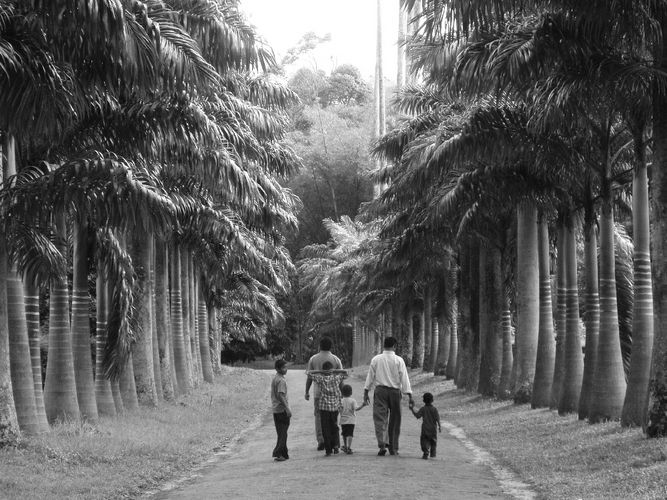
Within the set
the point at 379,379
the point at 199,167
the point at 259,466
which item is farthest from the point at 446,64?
the point at 259,466

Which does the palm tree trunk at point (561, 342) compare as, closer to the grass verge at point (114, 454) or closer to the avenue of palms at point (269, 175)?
the avenue of palms at point (269, 175)

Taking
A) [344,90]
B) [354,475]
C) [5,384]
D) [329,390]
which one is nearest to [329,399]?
[329,390]

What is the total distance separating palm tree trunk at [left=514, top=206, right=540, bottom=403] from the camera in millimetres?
23766

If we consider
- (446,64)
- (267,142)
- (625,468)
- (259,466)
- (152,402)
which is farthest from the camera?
(267,142)

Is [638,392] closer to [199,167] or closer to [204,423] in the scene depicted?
[199,167]

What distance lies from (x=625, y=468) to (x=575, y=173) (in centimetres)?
768

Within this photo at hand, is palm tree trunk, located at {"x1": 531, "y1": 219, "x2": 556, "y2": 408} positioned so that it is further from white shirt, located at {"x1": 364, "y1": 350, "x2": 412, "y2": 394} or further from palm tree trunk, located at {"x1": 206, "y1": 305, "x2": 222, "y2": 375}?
palm tree trunk, located at {"x1": 206, "y1": 305, "x2": 222, "y2": 375}

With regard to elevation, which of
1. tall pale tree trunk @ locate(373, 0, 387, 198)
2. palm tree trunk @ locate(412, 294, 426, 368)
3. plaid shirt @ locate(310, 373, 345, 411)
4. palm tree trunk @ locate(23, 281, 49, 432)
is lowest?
palm tree trunk @ locate(412, 294, 426, 368)

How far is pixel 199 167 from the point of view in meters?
18.4

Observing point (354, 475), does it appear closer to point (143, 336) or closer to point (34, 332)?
point (34, 332)

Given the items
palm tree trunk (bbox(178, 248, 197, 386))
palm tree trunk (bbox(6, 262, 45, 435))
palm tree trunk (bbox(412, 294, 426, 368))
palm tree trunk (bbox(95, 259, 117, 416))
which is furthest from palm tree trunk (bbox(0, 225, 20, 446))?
palm tree trunk (bbox(412, 294, 426, 368))

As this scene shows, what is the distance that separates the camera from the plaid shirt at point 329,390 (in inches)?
580

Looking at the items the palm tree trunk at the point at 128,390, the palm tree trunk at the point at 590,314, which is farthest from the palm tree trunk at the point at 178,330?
the palm tree trunk at the point at 590,314

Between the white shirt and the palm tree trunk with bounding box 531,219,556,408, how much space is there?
9.06 m
